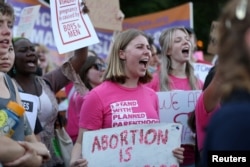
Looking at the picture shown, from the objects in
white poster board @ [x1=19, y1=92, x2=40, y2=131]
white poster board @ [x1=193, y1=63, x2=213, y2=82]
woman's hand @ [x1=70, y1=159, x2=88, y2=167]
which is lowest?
white poster board @ [x1=193, y1=63, x2=213, y2=82]

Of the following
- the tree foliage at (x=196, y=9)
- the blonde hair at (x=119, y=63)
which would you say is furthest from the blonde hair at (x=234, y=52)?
the tree foliage at (x=196, y=9)

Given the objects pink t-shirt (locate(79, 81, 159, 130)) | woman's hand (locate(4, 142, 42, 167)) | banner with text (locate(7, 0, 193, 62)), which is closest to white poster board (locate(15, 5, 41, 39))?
banner with text (locate(7, 0, 193, 62))

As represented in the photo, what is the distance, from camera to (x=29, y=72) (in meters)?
5.86

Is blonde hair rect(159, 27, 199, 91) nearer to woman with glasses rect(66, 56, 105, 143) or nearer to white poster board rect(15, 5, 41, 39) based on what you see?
woman with glasses rect(66, 56, 105, 143)

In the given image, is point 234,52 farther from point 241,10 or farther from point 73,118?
point 73,118

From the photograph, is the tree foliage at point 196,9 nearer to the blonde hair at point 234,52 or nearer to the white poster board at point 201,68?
the white poster board at point 201,68

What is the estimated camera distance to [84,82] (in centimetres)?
752

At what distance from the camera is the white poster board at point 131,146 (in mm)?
4906

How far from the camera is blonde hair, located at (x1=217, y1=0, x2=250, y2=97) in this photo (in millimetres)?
2105

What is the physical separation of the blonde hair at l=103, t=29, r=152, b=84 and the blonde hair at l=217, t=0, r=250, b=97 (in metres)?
2.97

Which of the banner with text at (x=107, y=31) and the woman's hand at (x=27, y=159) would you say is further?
the banner with text at (x=107, y=31)

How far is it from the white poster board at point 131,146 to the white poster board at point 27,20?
12.2 feet

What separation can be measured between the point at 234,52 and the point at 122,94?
117 inches

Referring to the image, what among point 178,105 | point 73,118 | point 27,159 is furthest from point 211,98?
point 73,118
